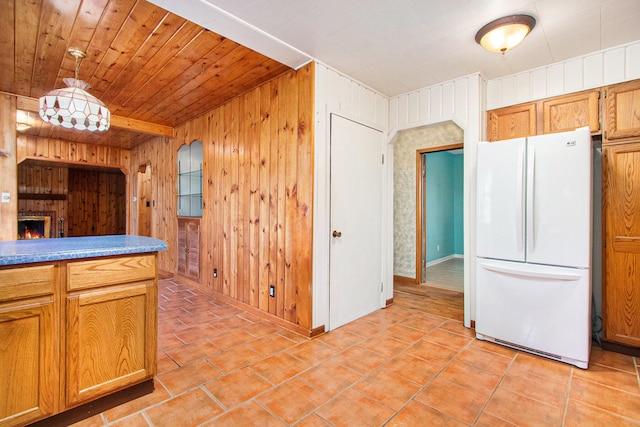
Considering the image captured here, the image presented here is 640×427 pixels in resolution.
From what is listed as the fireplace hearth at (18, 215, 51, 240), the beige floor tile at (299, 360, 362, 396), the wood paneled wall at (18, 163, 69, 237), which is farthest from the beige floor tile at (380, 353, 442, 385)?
the fireplace hearth at (18, 215, 51, 240)

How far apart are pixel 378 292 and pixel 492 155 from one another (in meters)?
1.83

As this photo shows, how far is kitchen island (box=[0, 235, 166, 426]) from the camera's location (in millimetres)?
1427

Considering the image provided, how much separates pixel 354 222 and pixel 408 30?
68.1 inches

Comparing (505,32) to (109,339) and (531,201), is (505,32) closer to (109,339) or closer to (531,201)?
(531,201)

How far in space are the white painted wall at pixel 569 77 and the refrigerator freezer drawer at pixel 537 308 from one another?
5.32ft

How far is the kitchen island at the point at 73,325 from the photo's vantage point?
1.43 meters

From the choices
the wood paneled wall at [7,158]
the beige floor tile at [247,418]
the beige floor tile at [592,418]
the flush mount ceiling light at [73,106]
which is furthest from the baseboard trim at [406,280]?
the wood paneled wall at [7,158]

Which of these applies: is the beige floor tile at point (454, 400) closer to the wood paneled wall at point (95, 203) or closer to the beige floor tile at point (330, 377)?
the beige floor tile at point (330, 377)

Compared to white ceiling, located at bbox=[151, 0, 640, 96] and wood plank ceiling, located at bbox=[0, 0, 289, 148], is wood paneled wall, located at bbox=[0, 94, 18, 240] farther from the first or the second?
white ceiling, located at bbox=[151, 0, 640, 96]

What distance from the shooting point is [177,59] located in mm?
2658

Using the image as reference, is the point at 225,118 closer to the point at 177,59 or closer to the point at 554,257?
the point at 177,59

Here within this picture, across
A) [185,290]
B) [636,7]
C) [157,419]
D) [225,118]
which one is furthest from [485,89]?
[185,290]

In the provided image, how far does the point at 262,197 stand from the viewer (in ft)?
10.4

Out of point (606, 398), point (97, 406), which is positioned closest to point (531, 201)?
point (606, 398)
